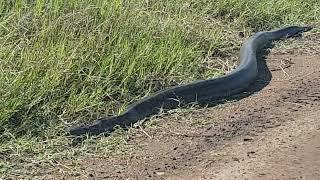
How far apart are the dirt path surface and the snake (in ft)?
0.46

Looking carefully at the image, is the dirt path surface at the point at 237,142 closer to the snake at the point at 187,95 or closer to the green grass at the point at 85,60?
the snake at the point at 187,95

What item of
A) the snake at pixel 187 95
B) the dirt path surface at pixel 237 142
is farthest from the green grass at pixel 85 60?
the dirt path surface at pixel 237 142

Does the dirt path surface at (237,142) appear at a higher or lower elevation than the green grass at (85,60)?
lower

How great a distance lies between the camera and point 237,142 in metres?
4.43

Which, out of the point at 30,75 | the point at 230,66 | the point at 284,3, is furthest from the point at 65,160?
the point at 284,3

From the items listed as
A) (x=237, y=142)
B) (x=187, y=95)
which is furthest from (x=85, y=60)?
(x=237, y=142)

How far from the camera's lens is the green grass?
4.23m

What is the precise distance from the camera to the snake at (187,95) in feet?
14.6

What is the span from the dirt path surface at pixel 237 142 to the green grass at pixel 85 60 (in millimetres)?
288

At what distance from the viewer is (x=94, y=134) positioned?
4352 millimetres

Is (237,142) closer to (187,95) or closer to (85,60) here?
(187,95)

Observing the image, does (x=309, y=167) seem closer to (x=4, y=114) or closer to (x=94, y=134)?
(x=94, y=134)

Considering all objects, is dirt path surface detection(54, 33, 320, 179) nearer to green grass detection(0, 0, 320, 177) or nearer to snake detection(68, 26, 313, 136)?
snake detection(68, 26, 313, 136)

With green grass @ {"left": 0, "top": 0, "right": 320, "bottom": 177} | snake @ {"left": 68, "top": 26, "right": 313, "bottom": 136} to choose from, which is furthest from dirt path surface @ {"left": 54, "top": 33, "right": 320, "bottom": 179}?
green grass @ {"left": 0, "top": 0, "right": 320, "bottom": 177}
